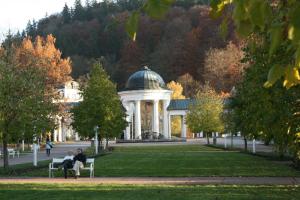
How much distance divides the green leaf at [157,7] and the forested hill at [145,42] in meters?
97.4

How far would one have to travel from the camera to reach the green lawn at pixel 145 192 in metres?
14.1

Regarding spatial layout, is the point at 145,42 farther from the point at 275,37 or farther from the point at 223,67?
the point at 275,37

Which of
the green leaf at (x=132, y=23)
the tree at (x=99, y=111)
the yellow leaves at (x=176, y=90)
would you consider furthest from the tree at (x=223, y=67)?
the green leaf at (x=132, y=23)

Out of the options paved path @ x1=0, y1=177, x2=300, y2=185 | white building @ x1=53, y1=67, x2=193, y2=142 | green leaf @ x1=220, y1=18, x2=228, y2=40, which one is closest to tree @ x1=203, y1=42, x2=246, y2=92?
white building @ x1=53, y1=67, x2=193, y2=142

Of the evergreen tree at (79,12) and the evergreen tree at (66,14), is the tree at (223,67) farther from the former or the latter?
the evergreen tree at (66,14)

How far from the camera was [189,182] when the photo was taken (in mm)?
18062

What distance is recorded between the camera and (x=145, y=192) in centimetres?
1511

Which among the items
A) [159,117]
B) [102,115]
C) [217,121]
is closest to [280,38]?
[102,115]

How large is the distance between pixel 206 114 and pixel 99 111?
17862 millimetres

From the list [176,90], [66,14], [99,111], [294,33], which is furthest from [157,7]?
[66,14]

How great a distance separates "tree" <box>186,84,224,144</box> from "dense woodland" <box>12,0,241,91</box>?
35429 millimetres

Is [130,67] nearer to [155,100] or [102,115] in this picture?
[155,100]

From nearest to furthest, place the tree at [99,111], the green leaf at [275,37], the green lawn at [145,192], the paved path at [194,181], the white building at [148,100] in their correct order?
the green leaf at [275,37] → the green lawn at [145,192] → the paved path at [194,181] → the tree at [99,111] → the white building at [148,100]

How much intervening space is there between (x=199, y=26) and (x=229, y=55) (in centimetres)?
Result: 2165
